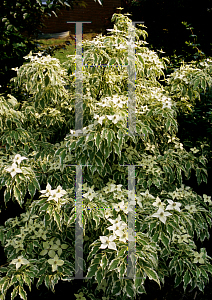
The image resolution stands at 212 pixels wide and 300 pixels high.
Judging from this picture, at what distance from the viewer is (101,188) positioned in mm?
1848

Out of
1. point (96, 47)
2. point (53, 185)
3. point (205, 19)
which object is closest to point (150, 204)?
point (53, 185)

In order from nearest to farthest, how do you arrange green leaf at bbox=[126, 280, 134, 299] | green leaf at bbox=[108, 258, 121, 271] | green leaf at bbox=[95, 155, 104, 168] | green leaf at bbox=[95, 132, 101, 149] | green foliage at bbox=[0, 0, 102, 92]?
green leaf at bbox=[108, 258, 121, 271] < green leaf at bbox=[126, 280, 134, 299] < green leaf at bbox=[95, 132, 101, 149] < green leaf at bbox=[95, 155, 104, 168] < green foliage at bbox=[0, 0, 102, 92]

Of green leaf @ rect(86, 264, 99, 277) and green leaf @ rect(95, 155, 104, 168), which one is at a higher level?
green leaf @ rect(95, 155, 104, 168)

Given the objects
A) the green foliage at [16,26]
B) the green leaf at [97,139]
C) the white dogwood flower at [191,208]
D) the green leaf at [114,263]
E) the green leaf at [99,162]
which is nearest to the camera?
the green leaf at [114,263]

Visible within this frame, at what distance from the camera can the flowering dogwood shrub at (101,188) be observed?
1.40 meters

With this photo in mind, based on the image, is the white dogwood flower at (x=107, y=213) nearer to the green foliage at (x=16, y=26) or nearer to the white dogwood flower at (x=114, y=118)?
the white dogwood flower at (x=114, y=118)

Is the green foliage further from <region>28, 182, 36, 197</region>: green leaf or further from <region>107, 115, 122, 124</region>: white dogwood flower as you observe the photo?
<region>28, 182, 36, 197</region>: green leaf

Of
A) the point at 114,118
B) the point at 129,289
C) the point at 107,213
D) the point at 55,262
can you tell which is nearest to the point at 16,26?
the point at 114,118

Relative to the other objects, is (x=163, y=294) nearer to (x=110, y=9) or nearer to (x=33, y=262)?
(x=33, y=262)

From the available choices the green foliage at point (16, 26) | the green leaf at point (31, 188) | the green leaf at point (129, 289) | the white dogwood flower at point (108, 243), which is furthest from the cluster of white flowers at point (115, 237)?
the green foliage at point (16, 26)

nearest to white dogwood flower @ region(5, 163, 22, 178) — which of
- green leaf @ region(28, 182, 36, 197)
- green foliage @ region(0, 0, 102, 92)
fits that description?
green leaf @ region(28, 182, 36, 197)

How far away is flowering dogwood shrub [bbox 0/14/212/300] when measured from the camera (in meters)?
1.40

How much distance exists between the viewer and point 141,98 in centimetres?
201

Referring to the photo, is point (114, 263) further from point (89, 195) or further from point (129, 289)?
point (89, 195)
